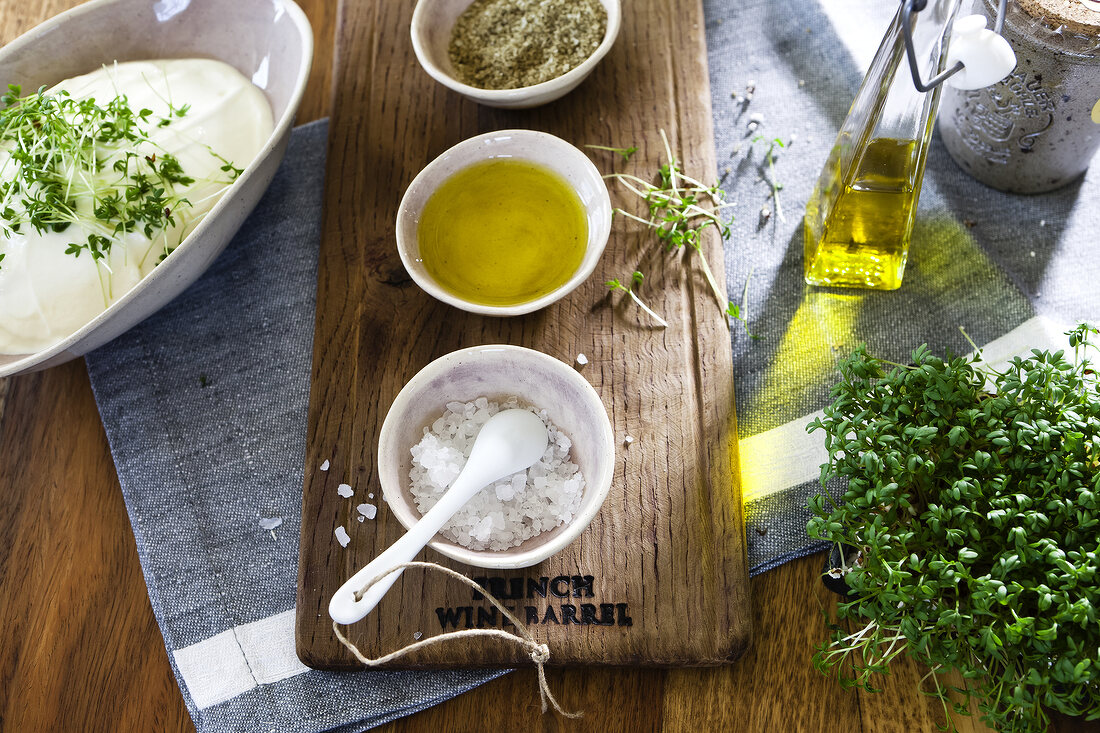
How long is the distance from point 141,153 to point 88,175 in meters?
0.08

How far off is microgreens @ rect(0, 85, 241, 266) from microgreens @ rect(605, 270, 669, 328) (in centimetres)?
59

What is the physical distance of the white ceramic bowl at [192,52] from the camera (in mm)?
1095

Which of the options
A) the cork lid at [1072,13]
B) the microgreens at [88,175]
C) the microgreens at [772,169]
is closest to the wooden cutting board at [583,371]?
the microgreens at [772,169]

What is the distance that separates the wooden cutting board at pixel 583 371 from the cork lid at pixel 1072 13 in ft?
1.47

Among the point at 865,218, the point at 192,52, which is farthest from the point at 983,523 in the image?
the point at 192,52

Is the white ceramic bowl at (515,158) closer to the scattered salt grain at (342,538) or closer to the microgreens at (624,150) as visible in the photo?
the microgreens at (624,150)

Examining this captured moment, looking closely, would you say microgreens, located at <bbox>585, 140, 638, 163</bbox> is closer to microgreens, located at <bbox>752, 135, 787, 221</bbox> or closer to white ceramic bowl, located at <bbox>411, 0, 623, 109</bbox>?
white ceramic bowl, located at <bbox>411, 0, 623, 109</bbox>

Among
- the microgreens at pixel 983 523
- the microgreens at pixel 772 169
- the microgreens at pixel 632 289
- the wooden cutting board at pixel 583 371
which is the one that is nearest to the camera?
the microgreens at pixel 983 523

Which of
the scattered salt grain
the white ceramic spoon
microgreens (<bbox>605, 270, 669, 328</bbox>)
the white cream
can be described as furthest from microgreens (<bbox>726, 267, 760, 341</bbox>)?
the white cream

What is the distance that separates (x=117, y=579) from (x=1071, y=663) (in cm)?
121

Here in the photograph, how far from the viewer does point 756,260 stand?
3.95 feet

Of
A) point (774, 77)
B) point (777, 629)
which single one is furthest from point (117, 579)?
point (774, 77)

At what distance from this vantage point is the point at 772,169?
1.25 m

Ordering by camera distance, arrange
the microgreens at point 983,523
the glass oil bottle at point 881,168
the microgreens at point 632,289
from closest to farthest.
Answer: the microgreens at point 983,523 < the glass oil bottle at point 881,168 < the microgreens at point 632,289
